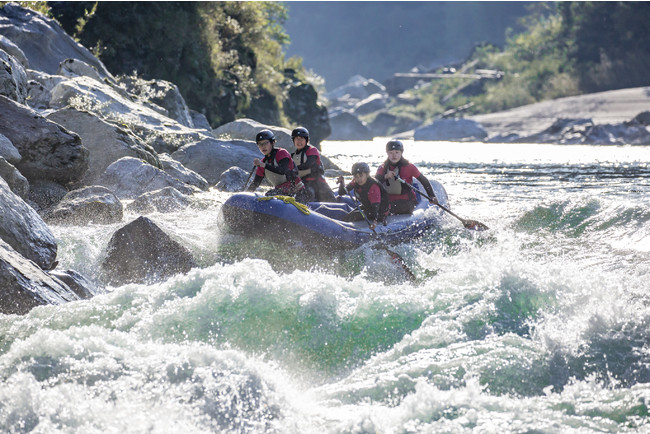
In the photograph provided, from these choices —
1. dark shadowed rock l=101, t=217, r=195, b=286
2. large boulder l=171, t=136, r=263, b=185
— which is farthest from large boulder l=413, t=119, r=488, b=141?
dark shadowed rock l=101, t=217, r=195, b=286

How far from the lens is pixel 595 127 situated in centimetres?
4438

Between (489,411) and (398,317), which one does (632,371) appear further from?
(398,317)

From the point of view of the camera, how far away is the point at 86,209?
29.2ft

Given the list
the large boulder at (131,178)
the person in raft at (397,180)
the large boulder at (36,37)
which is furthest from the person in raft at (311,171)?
the large boulder at (36,37)

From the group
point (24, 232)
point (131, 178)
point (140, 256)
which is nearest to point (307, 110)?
point (131, 178)

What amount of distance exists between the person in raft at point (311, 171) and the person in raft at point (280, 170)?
0.21 meters

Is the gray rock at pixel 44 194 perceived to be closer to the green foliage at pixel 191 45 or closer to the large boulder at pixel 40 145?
the large boulder at pixel 40 145

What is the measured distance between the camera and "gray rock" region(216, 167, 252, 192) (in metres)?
13.3

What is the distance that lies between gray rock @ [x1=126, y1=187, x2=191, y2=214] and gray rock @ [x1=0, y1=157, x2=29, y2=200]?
5.98 feet

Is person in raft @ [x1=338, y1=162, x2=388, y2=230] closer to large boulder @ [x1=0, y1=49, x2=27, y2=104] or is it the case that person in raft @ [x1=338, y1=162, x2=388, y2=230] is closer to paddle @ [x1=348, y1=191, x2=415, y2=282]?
paddle @ [x1=348, y1=191, x2=415, y2=282]

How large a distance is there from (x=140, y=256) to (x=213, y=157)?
24.9 feet

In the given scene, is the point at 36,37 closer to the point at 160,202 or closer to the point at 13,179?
the point at 160,202

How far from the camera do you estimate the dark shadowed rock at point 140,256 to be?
736 cm

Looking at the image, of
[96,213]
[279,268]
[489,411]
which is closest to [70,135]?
[96,213]
